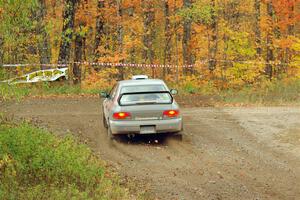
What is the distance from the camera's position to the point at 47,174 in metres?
10.2

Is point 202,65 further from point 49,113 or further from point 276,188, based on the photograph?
point 276,188

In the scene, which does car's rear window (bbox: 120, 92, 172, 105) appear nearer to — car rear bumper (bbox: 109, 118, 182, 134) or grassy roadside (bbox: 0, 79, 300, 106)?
car rear bumper (bbox: 109, 118, 182, 134)

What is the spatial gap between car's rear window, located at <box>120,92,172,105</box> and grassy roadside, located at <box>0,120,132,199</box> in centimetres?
283

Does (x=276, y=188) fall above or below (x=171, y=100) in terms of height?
below

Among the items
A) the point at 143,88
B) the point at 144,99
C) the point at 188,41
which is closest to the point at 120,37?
the point at 188,41

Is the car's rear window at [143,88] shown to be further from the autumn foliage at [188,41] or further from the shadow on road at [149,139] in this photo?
the autumn foliage at [188,41]

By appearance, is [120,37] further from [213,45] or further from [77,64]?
[213,45]

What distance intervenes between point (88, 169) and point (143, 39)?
2603 centimetres

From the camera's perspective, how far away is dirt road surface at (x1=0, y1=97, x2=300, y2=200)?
10.6 metres

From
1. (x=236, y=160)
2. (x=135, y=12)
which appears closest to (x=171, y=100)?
(x=236, y=160)

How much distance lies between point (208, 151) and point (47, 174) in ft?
16.1

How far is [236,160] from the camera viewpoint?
1263 centimetres

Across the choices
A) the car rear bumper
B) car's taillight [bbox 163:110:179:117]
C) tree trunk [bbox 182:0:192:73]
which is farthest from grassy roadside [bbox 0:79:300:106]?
the car rear bumper

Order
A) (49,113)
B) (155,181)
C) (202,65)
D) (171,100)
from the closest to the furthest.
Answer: (155,181) < (171,100) < (49,113) < (202,65)
